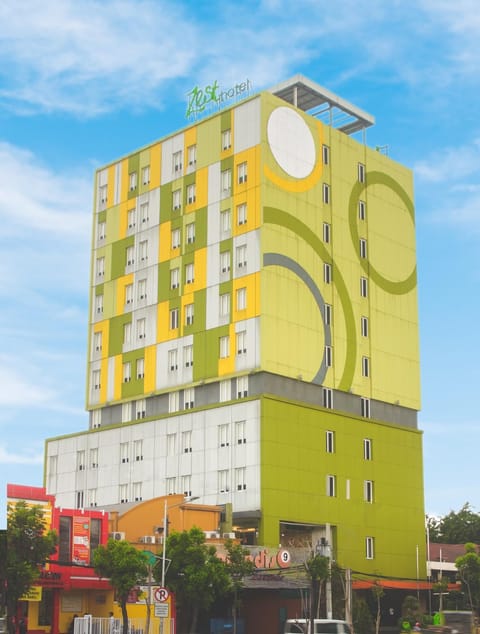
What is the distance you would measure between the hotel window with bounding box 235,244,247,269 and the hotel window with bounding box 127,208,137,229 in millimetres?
18908

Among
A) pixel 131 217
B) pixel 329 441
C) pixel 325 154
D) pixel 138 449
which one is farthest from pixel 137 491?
pixel 325 154

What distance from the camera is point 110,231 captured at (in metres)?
125

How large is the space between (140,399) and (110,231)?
22098mm

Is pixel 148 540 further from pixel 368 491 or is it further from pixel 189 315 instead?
pixel 189 315

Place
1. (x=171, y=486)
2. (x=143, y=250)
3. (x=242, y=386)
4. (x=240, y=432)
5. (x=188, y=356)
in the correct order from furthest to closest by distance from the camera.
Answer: (x=143, y=250) < (x=188, y=356) < (x=171, y=486) < (x=242, y=386) < (x=240, y=432)

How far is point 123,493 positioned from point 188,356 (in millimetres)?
16378

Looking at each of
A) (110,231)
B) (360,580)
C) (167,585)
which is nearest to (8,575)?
(167,585)

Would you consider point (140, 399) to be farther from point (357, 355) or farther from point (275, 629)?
point (275, 629)

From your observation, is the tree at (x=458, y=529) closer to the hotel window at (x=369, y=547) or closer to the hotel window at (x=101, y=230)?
the hotel window at (x=369, y=547)

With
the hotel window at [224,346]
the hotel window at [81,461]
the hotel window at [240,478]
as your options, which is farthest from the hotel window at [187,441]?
the hotel window at [81,461]

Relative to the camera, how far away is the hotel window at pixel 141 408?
115125 mm

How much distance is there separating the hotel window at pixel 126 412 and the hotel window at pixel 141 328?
307 inches

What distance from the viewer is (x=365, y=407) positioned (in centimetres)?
11375

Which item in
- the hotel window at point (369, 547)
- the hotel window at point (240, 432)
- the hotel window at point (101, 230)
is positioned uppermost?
the hotel window at point (101, 230)
